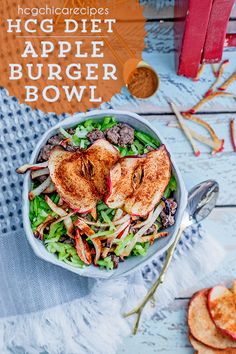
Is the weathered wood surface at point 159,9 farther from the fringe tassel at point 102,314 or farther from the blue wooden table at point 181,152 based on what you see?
the fringe tassel at point 102,314

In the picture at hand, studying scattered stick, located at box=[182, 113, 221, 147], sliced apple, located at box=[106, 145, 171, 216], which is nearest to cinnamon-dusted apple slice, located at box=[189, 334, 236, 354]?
sliced apple, located at box=[106, 145, 171, 216]

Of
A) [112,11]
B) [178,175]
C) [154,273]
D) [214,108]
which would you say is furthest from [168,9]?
[154,273]

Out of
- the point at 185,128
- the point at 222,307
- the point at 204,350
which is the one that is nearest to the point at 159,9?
the point at 185,128

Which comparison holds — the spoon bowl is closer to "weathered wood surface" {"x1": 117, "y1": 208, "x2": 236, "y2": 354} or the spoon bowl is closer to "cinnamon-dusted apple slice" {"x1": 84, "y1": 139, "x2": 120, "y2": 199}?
"weathered wood surface" {"x1": 117, "y1": 208, "x2": 236, "y2": 354}

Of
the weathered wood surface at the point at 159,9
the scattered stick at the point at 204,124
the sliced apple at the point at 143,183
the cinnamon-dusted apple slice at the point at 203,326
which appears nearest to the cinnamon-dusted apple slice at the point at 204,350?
the cinnamon-dusted apple slice at the point at 203,326

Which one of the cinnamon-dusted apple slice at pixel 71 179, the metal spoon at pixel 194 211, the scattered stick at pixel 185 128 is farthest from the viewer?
the scattered stick at pixel 185 128

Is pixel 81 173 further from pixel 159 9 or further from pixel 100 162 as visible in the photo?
pixel 159 9

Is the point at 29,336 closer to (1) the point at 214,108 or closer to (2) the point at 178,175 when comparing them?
(2) the point at 178,175
